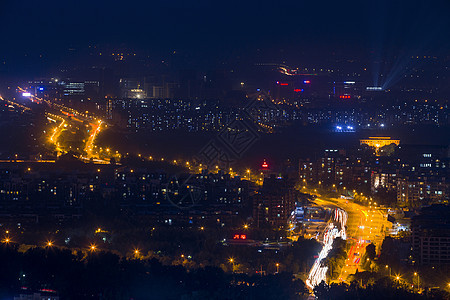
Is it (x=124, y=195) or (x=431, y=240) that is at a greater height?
(x=124, y=195)

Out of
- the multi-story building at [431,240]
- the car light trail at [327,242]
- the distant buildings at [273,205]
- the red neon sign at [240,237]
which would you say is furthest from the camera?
the distant buildings at [273,205]

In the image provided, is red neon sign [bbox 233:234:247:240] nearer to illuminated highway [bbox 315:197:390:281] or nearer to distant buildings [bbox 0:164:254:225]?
distant buildings [bbox 0:164:254:225]

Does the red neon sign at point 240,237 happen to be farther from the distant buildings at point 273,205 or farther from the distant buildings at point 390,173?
the distant buildings at point 390,173

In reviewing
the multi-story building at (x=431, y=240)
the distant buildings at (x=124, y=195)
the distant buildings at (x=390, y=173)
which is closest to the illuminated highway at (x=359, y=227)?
the multi-story building at (x=431, y=240)

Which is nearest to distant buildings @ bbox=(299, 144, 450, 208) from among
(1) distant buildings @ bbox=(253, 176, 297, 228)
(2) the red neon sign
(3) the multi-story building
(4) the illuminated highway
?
(4) the illuminated highway

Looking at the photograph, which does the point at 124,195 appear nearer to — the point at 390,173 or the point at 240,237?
the point at 240,237

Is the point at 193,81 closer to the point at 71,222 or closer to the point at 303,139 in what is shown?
the point at 303,139

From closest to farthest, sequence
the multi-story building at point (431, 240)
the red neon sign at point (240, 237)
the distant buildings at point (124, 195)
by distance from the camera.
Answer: the multi-story building at point (431, 240)
the red neon sign at point (240, 237)
the distant buildings at point (124, 195)

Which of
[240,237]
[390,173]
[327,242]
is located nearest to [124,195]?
[240,237]
